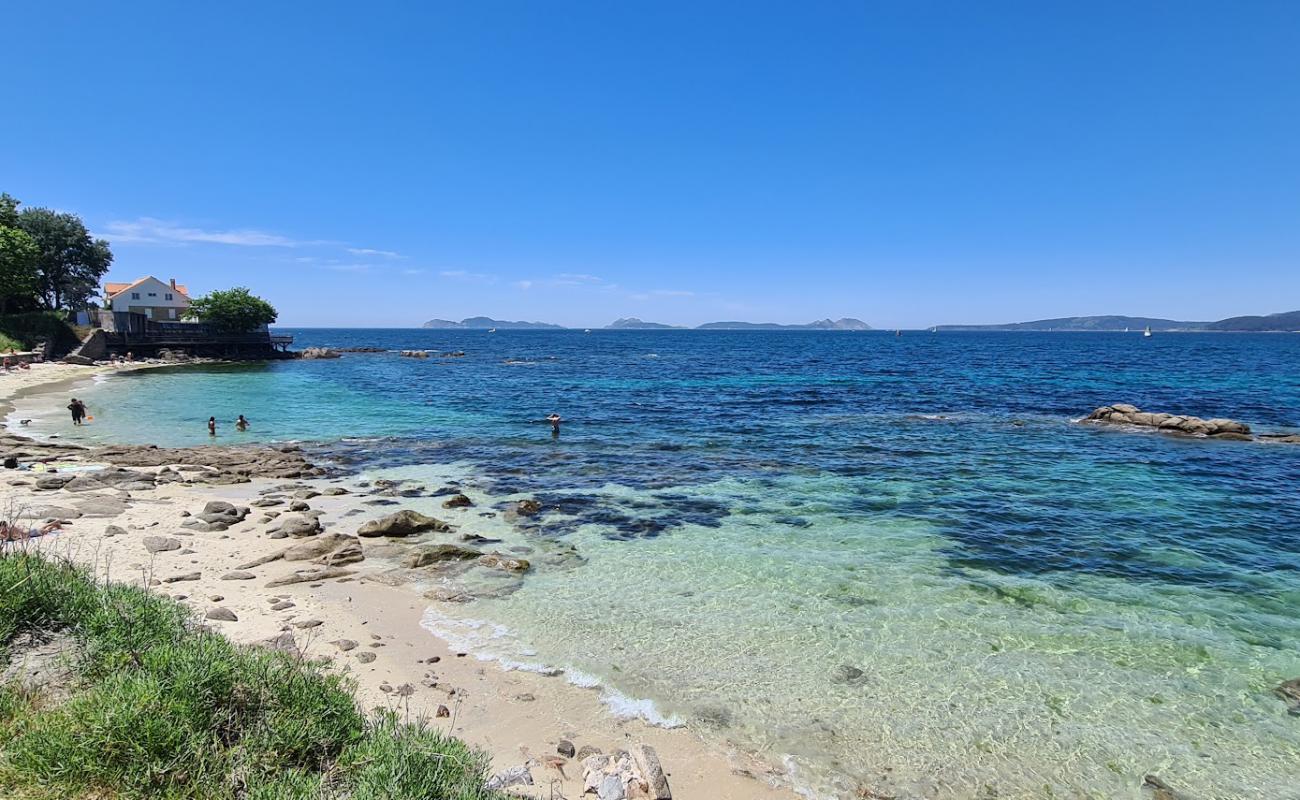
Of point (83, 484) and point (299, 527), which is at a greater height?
point (83, 484)

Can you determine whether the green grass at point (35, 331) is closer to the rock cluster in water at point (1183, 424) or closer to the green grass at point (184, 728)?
the green grass at point (184, 728)

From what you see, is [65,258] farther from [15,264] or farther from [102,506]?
[102,506]

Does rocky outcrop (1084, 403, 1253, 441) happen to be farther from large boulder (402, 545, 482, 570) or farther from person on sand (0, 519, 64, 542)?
person on sand (0, 519, 64, 542)

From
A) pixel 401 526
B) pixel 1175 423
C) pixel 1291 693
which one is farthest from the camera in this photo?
pixel 1175 423

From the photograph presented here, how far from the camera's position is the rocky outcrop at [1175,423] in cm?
3244

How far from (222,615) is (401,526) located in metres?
6.00

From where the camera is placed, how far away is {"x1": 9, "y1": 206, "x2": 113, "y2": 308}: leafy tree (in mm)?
82562

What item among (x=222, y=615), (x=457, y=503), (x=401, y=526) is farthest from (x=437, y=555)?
(x=457, y=503)

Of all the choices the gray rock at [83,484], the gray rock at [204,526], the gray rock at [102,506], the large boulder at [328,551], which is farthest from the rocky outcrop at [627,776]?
the gray rock at [83,484]

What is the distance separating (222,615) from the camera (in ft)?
39.1

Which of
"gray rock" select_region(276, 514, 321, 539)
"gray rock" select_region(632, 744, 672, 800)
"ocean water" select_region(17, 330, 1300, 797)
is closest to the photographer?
"gray rock" select_region(632, 744, 672, 800)

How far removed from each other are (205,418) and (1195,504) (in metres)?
49.6

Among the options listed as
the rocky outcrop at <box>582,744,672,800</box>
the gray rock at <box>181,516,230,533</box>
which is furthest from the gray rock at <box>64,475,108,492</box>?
the rocky outcrop at <box>582,744,672,800</box>

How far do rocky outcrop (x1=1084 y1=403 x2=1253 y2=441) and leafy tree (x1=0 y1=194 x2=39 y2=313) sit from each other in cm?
9241
